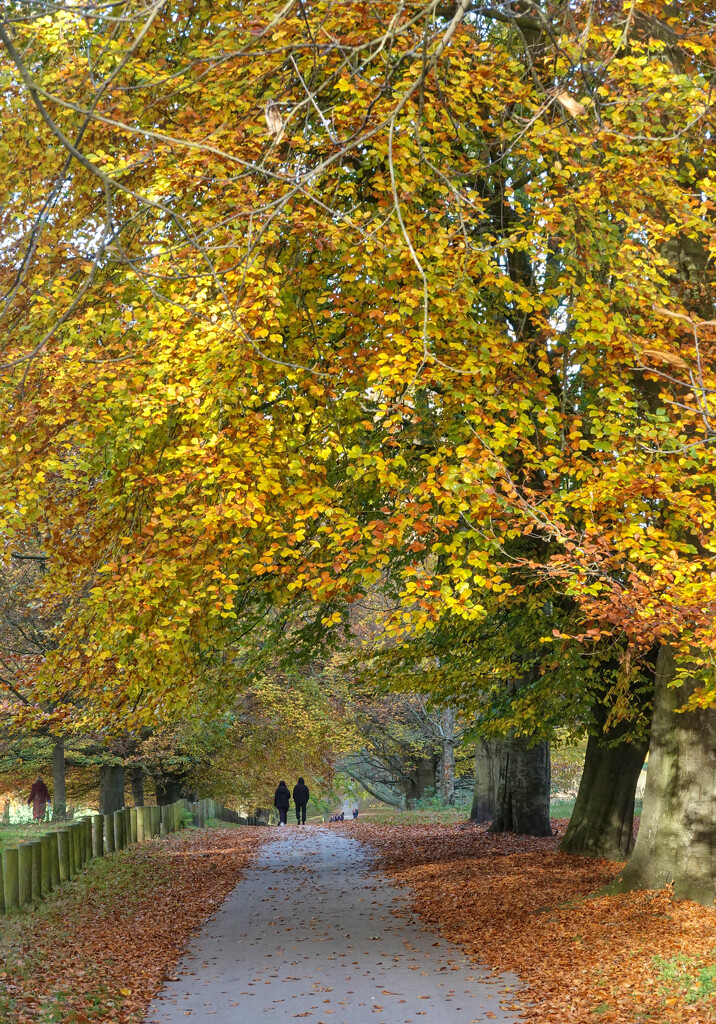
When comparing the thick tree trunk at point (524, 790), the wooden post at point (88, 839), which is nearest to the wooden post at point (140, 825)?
the wooden post at point (88, 839)

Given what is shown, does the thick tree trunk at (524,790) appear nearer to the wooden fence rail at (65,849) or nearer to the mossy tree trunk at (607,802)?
the mossy tree trunk at (607,802)

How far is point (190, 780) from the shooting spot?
36375 mm

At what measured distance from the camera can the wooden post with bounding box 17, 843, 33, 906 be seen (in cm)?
1253

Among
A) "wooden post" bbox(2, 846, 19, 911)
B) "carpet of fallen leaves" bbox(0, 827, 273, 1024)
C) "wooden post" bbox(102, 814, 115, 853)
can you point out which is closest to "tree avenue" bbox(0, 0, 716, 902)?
"wooden post" bbox(2, 846, 19, 911)

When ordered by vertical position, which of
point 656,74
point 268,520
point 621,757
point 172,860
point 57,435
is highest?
point 656,74

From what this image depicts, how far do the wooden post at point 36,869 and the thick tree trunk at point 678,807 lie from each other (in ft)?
23.2

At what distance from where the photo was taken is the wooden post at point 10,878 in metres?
12.0

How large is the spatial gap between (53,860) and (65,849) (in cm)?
78

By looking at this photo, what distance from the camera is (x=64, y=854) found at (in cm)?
1487

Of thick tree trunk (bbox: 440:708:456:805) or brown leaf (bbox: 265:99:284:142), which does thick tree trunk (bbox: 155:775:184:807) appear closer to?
thick tree trunk (bbox: 440:708:456:805)

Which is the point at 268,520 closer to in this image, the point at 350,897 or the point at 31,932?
the point at 31,932

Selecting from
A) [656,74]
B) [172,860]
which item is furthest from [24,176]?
[172,860]

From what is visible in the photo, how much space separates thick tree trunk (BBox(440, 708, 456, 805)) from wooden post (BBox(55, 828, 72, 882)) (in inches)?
700

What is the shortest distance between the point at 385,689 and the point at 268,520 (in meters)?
6.66
